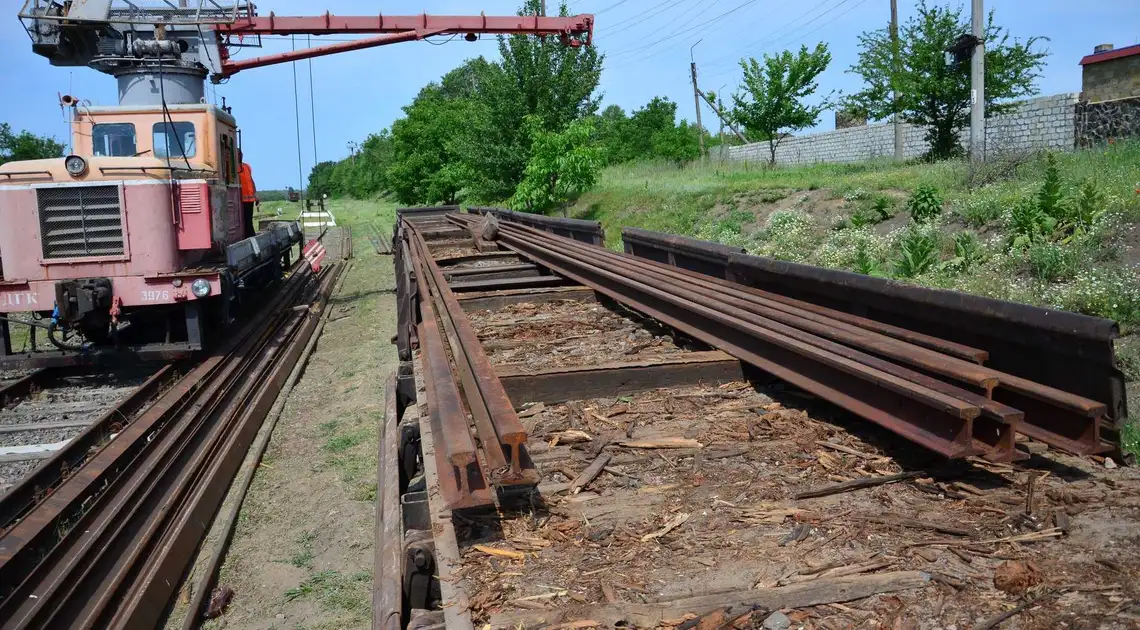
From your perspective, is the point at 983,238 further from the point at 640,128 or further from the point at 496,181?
the point at 640,128

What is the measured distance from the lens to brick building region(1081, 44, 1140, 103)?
19188mm

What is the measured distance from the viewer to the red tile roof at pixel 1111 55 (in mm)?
19156

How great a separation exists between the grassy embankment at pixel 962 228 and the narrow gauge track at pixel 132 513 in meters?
5.60

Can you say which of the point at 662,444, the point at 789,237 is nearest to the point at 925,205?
the point at 789,237

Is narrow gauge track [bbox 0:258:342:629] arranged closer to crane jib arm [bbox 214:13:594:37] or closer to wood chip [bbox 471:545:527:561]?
wood chip [bbox 471:545:527:561]

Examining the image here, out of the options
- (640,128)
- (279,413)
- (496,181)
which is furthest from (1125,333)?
(640,128)

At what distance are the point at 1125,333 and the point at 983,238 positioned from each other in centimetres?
493

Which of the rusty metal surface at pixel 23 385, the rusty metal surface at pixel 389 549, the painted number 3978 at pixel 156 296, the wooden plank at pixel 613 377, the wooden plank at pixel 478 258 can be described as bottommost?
the rusty metal surface at pixel 23 385

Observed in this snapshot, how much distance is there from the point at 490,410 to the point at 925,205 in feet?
35.1

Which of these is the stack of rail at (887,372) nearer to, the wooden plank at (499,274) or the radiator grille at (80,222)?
the wooden plank at (499,274)

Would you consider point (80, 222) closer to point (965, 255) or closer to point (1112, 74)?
point (965, 255)

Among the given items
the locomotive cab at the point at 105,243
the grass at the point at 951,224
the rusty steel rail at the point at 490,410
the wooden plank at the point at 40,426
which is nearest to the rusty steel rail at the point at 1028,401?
the rusty steel rail at the point at 490,410

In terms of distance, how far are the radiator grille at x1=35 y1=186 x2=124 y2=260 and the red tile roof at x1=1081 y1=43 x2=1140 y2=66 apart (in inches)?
843

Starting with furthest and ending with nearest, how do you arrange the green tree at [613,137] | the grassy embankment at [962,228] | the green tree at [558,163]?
1. the green tree at [613,137]
2. the green tree at [558,163]
3. the grassy embankment at [962,228]
